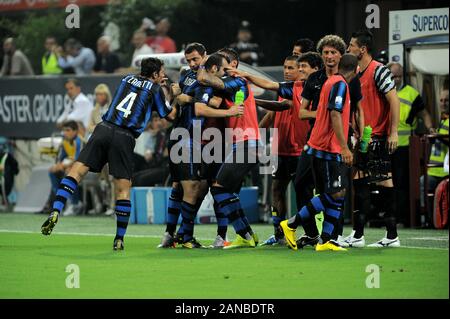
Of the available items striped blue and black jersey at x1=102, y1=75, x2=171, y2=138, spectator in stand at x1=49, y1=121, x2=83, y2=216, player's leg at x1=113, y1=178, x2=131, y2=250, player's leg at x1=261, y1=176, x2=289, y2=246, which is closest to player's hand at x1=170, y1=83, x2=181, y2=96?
striped blue and black jersey at x1=102, y1=75, x2=171, y2=138

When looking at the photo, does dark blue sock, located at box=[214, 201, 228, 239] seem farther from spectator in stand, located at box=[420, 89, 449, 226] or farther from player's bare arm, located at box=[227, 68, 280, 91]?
spectator in stand, located at box=[420, 89, 449, 226]

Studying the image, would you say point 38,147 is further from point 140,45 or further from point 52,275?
point 52,275

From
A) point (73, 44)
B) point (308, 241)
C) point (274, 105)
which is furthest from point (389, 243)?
point (73, 44)

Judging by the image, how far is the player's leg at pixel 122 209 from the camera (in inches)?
518

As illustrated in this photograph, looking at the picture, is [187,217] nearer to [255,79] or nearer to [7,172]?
[255,79]

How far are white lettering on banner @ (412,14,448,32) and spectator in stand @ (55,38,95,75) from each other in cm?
939

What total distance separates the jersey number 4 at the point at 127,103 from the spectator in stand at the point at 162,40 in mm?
10873

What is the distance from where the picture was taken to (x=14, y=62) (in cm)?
2581

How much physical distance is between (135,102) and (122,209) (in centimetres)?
123

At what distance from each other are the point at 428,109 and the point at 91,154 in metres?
6.63

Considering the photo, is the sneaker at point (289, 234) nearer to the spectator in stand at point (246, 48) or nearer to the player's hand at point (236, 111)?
the player's hand at point (236, 111)

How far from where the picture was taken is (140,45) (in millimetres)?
24750

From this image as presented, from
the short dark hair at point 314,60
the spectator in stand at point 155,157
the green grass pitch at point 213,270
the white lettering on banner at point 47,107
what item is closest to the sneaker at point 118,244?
the green grass pitch at point 213,270
